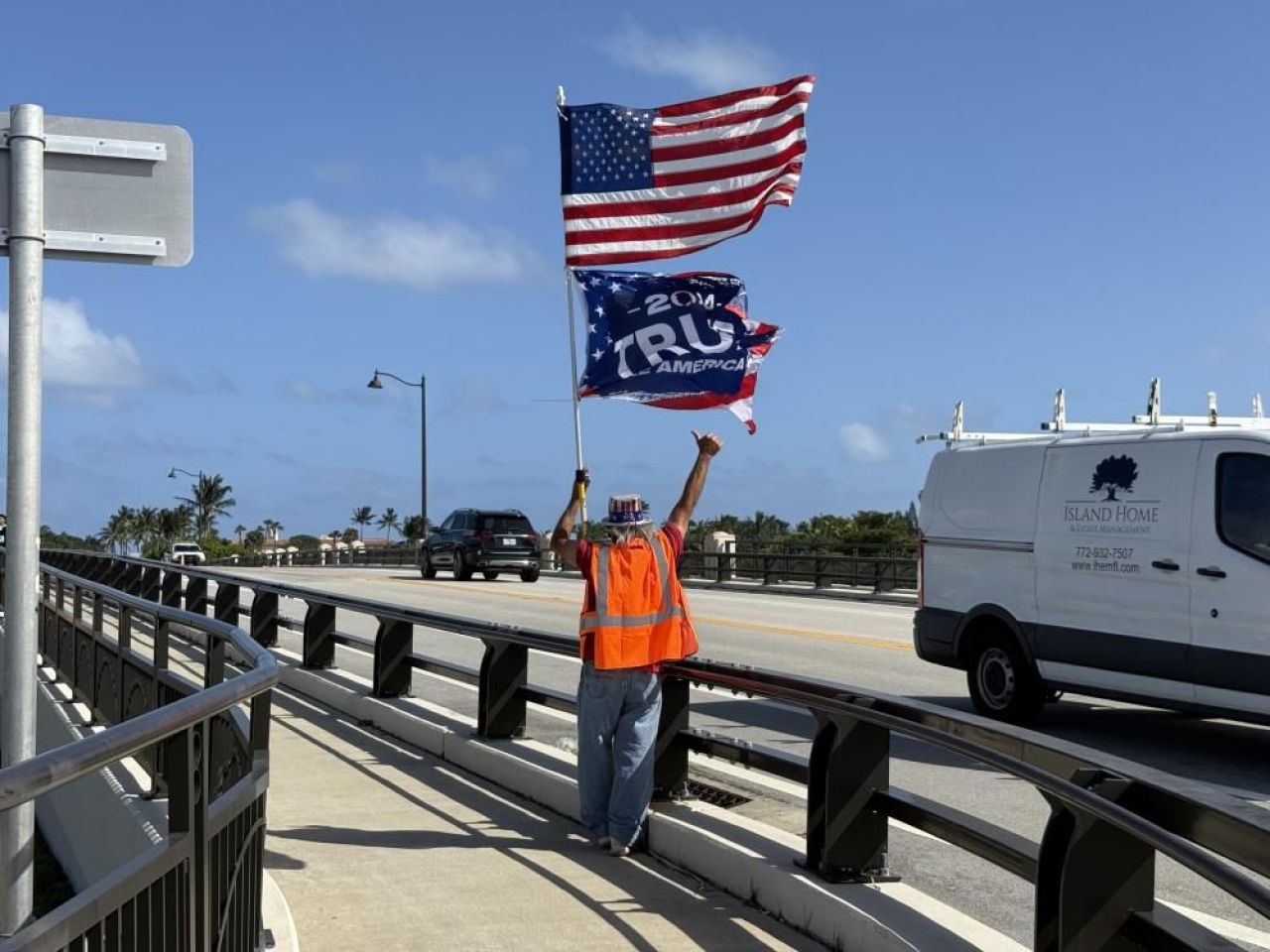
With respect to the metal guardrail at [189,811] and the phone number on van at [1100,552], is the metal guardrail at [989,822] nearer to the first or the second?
the metal guardrail at [189,811]

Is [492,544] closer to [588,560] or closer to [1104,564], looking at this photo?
[1104,564]

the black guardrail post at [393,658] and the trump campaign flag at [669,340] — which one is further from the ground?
the trump campaign flag at [669,340]

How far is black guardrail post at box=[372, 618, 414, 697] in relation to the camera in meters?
11.8

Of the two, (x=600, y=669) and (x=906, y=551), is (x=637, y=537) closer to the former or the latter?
(x=600, y=669)

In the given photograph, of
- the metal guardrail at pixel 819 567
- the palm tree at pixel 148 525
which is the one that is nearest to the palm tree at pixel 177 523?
the palm tree at pixel 148 525

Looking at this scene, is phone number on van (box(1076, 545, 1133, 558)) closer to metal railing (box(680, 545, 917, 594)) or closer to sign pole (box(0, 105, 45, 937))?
sign pole (box(0, 105, 45, 937))

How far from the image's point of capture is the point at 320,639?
14.3 metres

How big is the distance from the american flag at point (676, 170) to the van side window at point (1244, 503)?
360cm

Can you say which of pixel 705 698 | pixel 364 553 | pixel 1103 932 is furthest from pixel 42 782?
pixel 364 553

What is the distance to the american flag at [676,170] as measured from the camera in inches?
394

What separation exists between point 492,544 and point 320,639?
23.3 m

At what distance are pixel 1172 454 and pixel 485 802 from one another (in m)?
5.28

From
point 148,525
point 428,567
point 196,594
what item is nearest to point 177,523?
point 148,525

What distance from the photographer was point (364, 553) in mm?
62531
